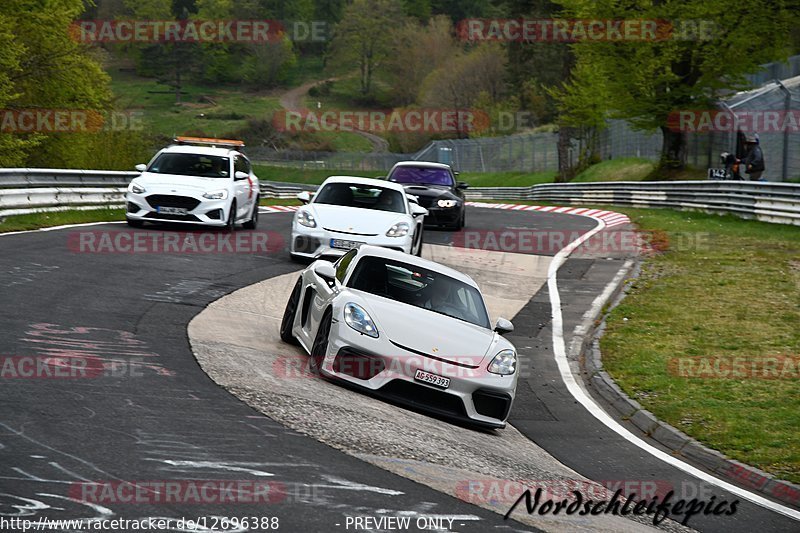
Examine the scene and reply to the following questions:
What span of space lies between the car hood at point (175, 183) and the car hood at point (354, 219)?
3654mm

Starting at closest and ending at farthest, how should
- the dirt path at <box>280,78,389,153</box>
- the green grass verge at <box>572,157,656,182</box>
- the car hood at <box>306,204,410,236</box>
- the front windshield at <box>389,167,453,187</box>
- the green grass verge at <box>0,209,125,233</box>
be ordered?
1. the car hood at <box>306,204,410,236</box>
2. the green grass verge at <box>0,209,125,233</box>
3. the front windshield at <box>389,167,453,187</box>
4. the green grass verge at <box>572,157,656,182</box>
5. the dirt path at <box>280,78,389,153</box>

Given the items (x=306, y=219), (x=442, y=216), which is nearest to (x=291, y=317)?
(x=306, y=219)

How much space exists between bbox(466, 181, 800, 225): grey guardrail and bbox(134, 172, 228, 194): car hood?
13908 mm

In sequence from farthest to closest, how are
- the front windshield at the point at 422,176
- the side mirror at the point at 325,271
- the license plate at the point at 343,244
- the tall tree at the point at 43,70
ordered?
1. the tall tree at the point at 43,70
2. the front windshield at the point at 422,176
3. the license plate at the point at 343,244
4. the side mirror at the point at 325,271

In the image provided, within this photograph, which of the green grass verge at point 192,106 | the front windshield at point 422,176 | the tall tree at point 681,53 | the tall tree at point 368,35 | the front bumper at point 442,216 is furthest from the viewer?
the tall tree at point 368,35

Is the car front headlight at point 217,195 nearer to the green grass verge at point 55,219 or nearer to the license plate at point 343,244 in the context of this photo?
the green grass verge at point 55,219

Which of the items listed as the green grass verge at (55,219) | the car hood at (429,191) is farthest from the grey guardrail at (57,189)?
the car hood at (429,191)

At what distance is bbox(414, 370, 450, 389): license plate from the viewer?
8.98 metres

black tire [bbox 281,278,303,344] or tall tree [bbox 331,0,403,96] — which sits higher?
tall tree [bbox 331,0,403,96]

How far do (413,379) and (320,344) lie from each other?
109 centimetres

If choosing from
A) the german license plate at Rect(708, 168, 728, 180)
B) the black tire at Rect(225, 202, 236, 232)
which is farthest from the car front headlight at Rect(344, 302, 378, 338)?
the german license plate at Rect(708, 168, 728, 180)

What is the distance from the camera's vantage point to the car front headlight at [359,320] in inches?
363

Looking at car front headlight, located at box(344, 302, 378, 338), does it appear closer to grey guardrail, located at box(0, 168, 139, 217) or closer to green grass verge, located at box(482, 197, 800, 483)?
green grass verge, located at box(482, 197, 800, 483)

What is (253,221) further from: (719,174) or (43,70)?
(43,70)
